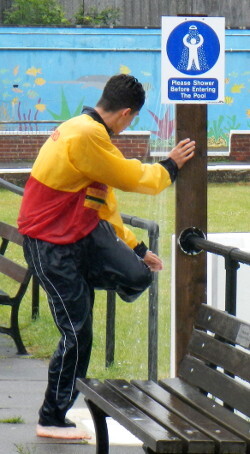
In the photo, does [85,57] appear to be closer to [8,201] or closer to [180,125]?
[8,201]

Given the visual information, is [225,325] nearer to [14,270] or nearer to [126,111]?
[126,111]

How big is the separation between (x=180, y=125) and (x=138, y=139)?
1984 centimetres

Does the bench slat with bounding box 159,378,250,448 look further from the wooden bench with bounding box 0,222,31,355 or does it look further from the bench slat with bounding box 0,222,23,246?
the bench slat with bounding box 0,222,23,246

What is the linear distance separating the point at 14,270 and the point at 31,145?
1771 cm

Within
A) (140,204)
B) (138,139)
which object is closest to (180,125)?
(140,204)

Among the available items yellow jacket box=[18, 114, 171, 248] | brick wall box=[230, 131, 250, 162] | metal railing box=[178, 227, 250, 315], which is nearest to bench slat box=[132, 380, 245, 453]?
metal railing box=[178, 227, 250, 315]

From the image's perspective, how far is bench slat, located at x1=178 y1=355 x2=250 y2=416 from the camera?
3971mm

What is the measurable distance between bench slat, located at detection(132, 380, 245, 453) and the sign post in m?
0.71

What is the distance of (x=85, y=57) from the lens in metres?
32.3

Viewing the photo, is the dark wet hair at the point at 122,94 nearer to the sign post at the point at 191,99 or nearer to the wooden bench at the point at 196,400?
the sign post at the point at 191,99

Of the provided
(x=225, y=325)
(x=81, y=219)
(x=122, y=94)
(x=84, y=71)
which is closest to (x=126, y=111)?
(x=122, y=94)

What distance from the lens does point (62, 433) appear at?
5.25 m

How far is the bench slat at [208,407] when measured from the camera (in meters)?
3.77

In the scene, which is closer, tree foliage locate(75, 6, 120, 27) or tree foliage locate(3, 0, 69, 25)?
tree foliage locate(3, 0, 69, 25)
